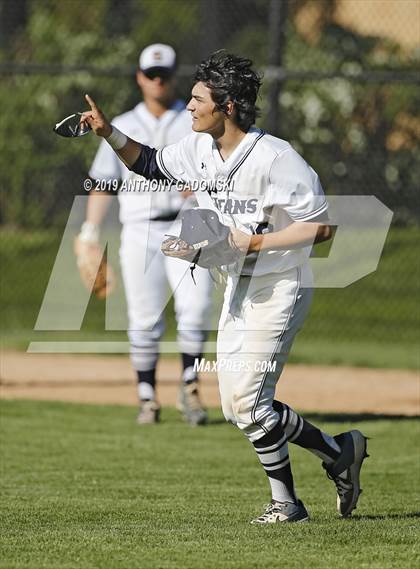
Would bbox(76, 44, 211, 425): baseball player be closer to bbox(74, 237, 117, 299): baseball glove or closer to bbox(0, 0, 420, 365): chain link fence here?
bbox(74, 237, 117, 299): baseball glove

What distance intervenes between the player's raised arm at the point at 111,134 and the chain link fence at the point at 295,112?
228 inches

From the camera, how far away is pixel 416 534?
500cm

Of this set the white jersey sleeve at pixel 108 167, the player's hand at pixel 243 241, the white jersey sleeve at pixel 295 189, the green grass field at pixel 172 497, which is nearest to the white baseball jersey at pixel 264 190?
the white jersey sleeve at pixel 295 189

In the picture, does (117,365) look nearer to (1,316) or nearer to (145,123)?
(1,316)

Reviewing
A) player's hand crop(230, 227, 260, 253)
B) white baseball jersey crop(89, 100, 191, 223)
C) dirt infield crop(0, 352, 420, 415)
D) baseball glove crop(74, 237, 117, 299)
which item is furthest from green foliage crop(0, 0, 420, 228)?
player's hand crop(230, 227, 260, 253)

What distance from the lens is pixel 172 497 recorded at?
618 cm

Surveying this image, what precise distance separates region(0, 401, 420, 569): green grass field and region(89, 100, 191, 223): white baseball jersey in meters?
1.53

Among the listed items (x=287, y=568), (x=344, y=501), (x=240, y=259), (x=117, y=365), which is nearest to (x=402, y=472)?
(x=344, y=501)

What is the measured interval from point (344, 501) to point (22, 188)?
875cm

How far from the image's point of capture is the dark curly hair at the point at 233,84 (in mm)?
5395

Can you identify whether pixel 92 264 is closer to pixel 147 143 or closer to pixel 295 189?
pixel 147 143

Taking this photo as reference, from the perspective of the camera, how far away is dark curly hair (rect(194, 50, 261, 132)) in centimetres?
539

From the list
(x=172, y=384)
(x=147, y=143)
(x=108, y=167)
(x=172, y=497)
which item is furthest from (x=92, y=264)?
(x=172, y=497)

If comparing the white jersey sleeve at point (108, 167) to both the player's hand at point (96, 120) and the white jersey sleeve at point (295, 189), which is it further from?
the white jersey sleeve at point (295, 189)
